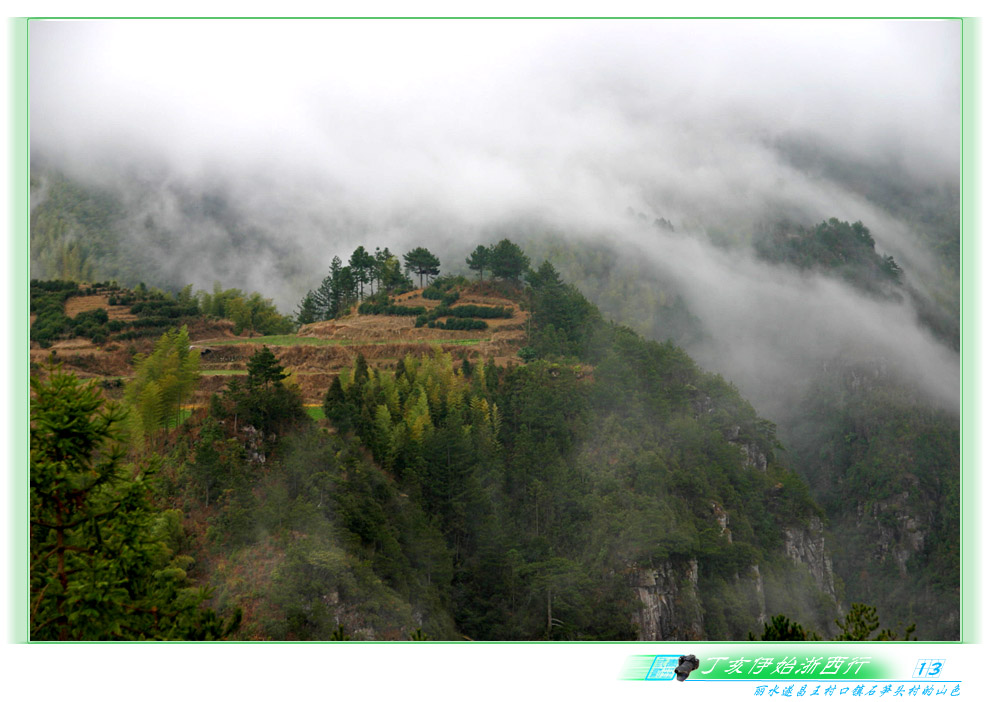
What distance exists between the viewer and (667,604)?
12.4 meters

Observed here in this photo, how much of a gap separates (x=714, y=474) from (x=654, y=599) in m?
2.67

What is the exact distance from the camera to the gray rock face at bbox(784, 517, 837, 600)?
1327cm

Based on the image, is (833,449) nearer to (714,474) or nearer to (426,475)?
(714,474)

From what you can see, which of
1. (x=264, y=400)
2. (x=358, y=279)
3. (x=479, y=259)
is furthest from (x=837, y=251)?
(x=264, y=400)

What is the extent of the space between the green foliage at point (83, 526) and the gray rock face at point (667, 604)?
7769mm

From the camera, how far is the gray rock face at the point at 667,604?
12.2 meters

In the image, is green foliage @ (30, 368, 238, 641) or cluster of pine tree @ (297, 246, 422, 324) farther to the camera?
cluster of pine tree @ (297, 246, 422, 324)

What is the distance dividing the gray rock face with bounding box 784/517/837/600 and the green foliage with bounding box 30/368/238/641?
11.1m

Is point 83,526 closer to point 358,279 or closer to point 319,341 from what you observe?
point 319,341

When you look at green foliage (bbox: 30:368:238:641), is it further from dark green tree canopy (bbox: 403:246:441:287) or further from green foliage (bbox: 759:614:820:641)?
green foliage (bbox: 759:614:820:641)

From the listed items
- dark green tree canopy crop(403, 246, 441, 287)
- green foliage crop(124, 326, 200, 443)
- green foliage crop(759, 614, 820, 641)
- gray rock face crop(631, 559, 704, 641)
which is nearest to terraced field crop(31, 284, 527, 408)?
green foliage crop(124, 326, 200, 443)

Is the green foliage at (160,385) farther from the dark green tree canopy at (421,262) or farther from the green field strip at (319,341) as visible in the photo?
the dark green tree canopy at (421,262)

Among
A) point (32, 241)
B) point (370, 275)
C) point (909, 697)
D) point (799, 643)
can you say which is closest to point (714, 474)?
point (799, 643)

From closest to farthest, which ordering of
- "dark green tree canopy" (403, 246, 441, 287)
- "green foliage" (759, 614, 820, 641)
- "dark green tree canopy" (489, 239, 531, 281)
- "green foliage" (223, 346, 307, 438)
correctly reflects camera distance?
1. "green foliage" (759, 614, 820, 641)
2. "green foliage" (223, 346, 307, 438)
3. "dark green tree canopy" (489, 239, 531, 281)
4. "dark green tree canopy" (403, 246, 441, 287)
